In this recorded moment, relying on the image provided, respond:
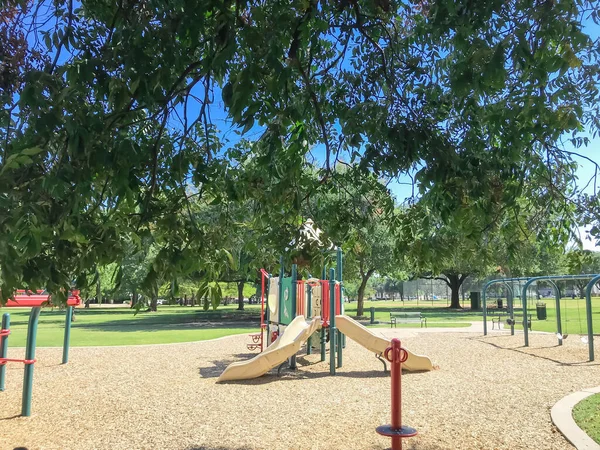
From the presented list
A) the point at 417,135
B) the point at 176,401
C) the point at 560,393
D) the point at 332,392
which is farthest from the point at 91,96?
the point at 560,393

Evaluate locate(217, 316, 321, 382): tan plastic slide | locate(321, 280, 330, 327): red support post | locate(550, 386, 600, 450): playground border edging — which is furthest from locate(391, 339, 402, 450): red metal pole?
locate(321, 280, 330, 327): red support post

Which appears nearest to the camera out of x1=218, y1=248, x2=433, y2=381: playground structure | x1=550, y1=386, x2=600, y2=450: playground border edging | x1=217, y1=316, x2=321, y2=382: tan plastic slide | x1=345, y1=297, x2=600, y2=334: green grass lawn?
x1=550, y1=386, x2=600, y2=450: playground border edging

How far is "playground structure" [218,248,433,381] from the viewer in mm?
10078

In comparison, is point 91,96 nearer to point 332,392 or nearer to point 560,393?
point 332,392

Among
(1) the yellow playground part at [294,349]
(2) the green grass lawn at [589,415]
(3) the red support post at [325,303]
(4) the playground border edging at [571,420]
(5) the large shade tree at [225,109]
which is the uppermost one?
(5) the large shade tree at [225,109]

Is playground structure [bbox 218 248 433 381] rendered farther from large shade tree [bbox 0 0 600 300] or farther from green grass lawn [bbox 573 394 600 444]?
large shade tree [bbox 0 0 600 300]

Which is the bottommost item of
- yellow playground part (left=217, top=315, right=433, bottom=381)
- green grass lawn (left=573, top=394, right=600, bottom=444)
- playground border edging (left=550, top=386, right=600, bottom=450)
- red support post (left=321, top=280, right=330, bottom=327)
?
playground border edging (left=550, top=386, right=600, bottom=450)

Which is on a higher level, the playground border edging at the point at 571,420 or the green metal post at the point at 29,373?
the green metal post at the point at 29,373

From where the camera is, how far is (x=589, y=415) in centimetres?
665

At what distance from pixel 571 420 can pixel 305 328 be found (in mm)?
5722

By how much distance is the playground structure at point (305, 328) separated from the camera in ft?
33.1

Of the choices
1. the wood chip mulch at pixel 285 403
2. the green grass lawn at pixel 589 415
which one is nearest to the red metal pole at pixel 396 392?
the wood chip mulch at pixel 285 403

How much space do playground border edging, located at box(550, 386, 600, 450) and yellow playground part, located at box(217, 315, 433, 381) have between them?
3.18 m

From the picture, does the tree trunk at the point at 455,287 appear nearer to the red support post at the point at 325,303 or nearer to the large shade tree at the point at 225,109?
the red support post at the point at 325,303
